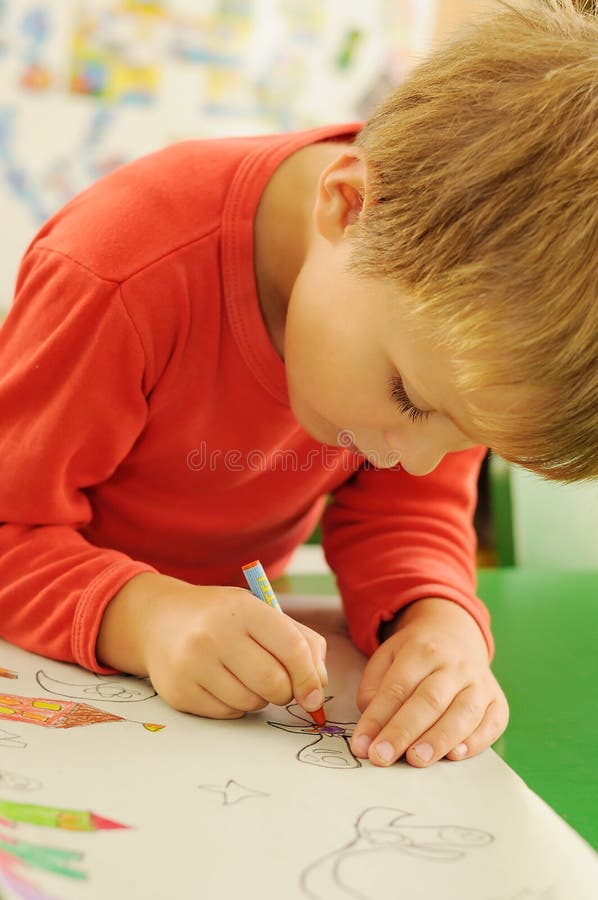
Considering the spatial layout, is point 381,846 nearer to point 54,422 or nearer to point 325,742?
point 325,742

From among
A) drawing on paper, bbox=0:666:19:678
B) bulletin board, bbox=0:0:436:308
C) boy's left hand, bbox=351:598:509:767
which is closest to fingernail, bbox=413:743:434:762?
boy's left hand, bbox=351:598:509:767

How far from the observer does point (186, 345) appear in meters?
0.60

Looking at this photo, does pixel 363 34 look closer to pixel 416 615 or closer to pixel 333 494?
pixel 333 494

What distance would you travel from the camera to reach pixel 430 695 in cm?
49

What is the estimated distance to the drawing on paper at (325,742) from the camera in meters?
0.44

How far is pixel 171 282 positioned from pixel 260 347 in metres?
0.07

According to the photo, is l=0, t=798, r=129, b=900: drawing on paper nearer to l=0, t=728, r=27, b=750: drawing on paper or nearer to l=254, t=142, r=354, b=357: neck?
l=0, t=728, r=27, b=750: drawing on paper

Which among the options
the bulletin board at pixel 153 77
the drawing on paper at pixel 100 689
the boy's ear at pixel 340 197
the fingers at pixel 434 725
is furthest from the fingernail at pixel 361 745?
the bulletin board at pixel 153 77

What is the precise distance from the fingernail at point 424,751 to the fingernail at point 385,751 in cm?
1

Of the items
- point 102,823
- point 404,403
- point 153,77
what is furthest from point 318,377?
point 153,77

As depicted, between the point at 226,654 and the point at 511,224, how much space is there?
229mm

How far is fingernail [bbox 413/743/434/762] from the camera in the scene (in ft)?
1.47

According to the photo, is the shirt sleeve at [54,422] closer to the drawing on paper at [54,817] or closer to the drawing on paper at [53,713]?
the drawing on paper at [53,713]

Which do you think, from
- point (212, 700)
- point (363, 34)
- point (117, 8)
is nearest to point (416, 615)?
point (212, 700)
